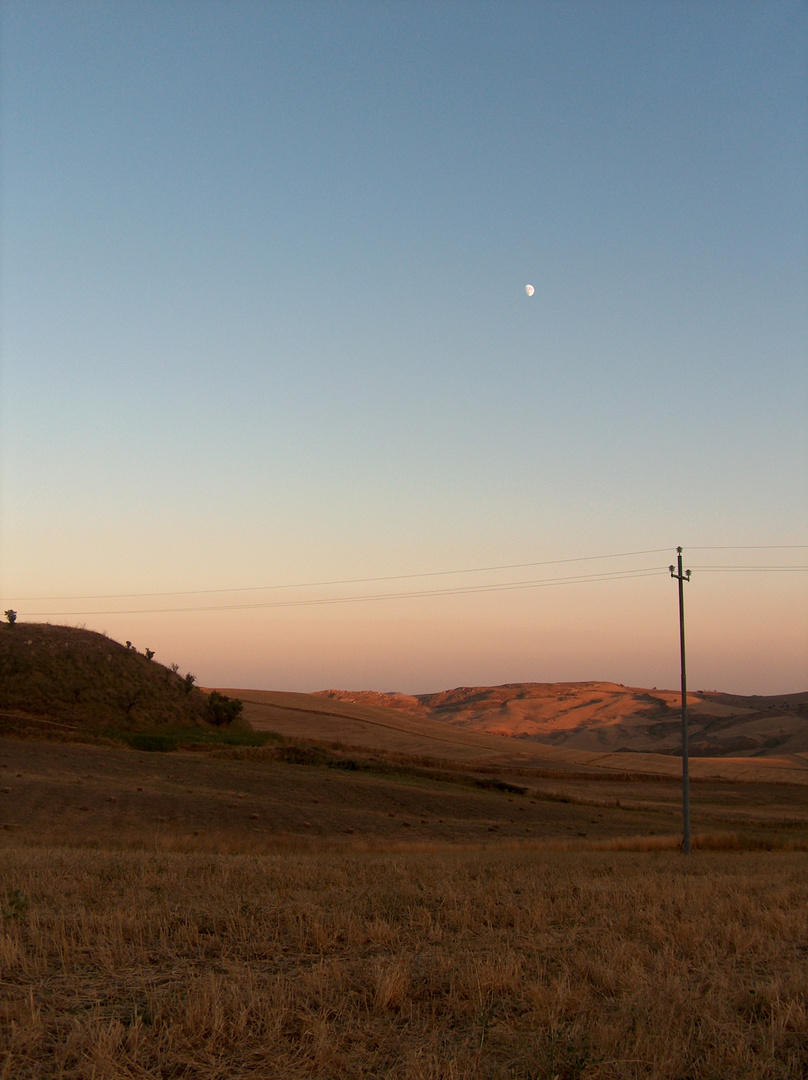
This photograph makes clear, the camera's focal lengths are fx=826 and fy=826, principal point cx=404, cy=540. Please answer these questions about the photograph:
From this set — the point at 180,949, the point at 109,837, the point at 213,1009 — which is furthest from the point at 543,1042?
the point at 109,837

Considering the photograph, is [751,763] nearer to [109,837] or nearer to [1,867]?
[109,837]

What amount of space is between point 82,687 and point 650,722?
118 meters

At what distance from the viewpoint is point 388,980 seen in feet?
23.1

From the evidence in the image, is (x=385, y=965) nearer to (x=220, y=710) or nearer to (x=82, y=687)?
(x=82, y=687)

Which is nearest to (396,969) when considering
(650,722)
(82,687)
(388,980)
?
(388,980)

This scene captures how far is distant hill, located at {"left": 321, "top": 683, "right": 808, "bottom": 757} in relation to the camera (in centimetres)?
11788

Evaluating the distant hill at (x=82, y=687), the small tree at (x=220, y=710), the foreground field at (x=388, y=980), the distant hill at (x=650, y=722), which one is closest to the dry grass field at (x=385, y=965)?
the foreground field at (x=388, y=980)

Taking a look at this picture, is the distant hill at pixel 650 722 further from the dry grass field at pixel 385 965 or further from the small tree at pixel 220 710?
the dry grass field at pixel 385 965

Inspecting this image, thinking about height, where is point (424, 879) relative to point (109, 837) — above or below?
above

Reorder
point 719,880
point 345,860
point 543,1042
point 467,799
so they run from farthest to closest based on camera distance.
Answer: point 467,799 → point 345,860 → point 719,880 → point 543,1042

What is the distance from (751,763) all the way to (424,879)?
7982 centimetres

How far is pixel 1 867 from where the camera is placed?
45.6 ft

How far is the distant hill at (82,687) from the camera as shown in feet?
202

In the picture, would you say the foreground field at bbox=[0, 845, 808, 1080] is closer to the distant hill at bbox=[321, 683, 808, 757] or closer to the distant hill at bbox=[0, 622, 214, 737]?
the distant hill at bbox=[0, 622, 214, 737]
